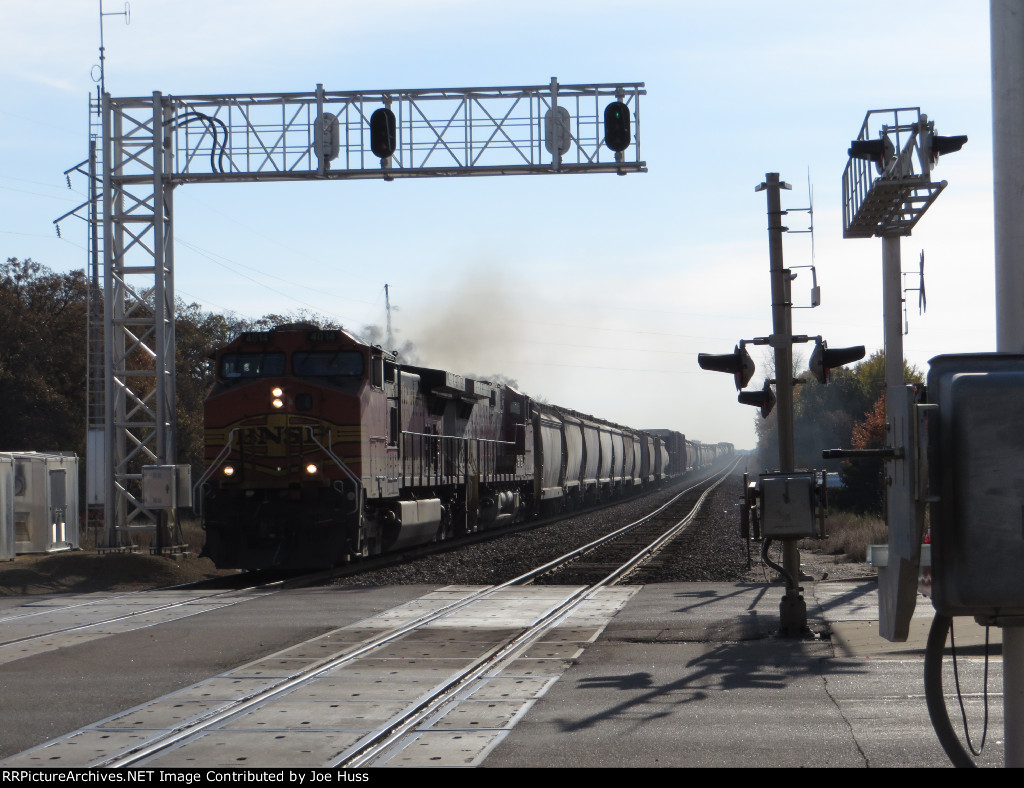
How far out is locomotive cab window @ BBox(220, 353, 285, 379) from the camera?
20172 millimetres

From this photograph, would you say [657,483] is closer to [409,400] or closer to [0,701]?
[409,400]

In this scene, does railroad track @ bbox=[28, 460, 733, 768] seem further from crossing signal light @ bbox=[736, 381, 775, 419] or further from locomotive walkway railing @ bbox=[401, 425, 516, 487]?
locomotive walkway railing @ bbox=[401, 425, 516, 487]

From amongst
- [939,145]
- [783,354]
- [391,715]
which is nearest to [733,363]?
[783,354]

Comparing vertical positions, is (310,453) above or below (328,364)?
below

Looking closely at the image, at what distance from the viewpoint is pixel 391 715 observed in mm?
7883

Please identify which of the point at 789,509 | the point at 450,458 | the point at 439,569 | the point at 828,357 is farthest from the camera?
the point at 450,458

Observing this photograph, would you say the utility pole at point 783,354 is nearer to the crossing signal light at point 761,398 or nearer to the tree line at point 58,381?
the crossing signal light at point 761,398

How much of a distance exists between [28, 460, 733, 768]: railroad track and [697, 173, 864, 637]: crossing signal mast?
8.41ft

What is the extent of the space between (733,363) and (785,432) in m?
0.88

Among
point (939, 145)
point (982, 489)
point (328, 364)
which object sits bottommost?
point (982, 489)

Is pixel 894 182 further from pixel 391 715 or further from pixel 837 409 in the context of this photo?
pixel 837 409

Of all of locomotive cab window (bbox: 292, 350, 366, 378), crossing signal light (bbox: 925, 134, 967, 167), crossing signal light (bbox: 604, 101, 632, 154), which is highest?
crossing signal light (bbox: 604, 101, 632, 154)

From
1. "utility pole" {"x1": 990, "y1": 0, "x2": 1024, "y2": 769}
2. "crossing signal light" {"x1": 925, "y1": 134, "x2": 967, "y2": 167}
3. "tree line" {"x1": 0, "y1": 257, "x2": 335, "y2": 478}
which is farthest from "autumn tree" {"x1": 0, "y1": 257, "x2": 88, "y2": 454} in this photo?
"utility pole" {"x1": 990, "y1": 0, "x2": 1024, "y2": 769}

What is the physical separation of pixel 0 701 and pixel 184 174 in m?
14.8
